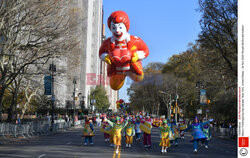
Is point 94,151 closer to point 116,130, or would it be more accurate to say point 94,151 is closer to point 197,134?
point 116,130

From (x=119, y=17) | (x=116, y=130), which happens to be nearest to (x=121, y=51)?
(x=119, y=17)

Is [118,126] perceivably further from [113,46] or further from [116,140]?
[113,46]

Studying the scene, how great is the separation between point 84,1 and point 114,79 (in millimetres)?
72502

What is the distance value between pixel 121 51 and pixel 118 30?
0.64 meters

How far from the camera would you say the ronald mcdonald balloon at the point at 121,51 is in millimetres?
10852

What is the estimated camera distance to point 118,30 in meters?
10.8

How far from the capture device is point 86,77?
88.5 m

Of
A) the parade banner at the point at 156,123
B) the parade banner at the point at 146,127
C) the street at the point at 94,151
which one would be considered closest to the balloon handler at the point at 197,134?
the street at the point at 94,151

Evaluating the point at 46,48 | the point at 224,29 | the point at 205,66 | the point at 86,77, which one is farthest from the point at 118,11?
the point at 86,77

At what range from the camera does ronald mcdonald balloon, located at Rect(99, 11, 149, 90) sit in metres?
10.9

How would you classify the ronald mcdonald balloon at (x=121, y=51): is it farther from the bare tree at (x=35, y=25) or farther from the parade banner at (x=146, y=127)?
the bare tree at (x=35, y=25)

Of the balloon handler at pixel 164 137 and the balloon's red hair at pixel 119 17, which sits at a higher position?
the balloon's red hair at pixel 119 17

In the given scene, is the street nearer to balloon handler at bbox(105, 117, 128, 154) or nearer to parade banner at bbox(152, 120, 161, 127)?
balloon handler at bbox(105, 117, 128, 154)

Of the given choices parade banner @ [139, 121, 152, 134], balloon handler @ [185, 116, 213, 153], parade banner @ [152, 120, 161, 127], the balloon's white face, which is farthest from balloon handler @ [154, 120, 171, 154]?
the balloon's white face
